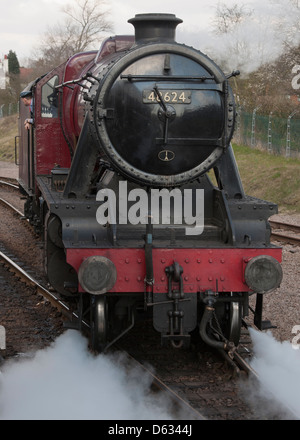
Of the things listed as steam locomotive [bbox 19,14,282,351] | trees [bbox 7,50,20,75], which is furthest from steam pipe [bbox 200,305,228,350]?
trees [bbox 7,50,20,75]

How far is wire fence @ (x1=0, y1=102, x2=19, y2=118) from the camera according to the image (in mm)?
45522

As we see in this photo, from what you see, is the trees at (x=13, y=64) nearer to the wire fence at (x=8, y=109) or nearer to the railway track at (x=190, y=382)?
the wire fence at (x=8, y=109)

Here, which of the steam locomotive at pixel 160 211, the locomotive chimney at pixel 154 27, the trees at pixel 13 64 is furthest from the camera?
the trees at pixel 13 64

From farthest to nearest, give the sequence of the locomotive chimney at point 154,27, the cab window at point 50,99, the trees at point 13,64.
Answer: the trees at point 13,64
the cab window at point 50,99
the locomotive chimney at point 154,27

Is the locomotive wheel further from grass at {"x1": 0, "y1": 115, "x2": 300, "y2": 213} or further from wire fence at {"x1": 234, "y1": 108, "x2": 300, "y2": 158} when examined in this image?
wire fence at {"x1": 234, "y1": 108, "x2": 300, "y2": 158}

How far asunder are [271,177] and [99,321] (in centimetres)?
1165

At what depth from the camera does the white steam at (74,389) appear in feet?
14.1

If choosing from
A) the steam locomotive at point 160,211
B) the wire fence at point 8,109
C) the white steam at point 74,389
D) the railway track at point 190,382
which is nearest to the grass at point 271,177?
the railway track at point 190,382

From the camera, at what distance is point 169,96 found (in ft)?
17.3

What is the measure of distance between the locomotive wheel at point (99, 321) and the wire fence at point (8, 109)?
4152cm

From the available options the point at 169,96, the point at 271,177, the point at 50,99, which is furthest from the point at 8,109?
the point at 169,96

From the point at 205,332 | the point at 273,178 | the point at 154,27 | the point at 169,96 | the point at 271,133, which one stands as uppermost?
the point at 154,27

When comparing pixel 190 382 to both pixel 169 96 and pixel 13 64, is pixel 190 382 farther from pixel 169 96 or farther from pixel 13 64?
pixel 13 64

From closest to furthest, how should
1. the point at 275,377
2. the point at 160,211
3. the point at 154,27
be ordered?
the point at 275,377 → the point at 154,27 → the point at 160,211
